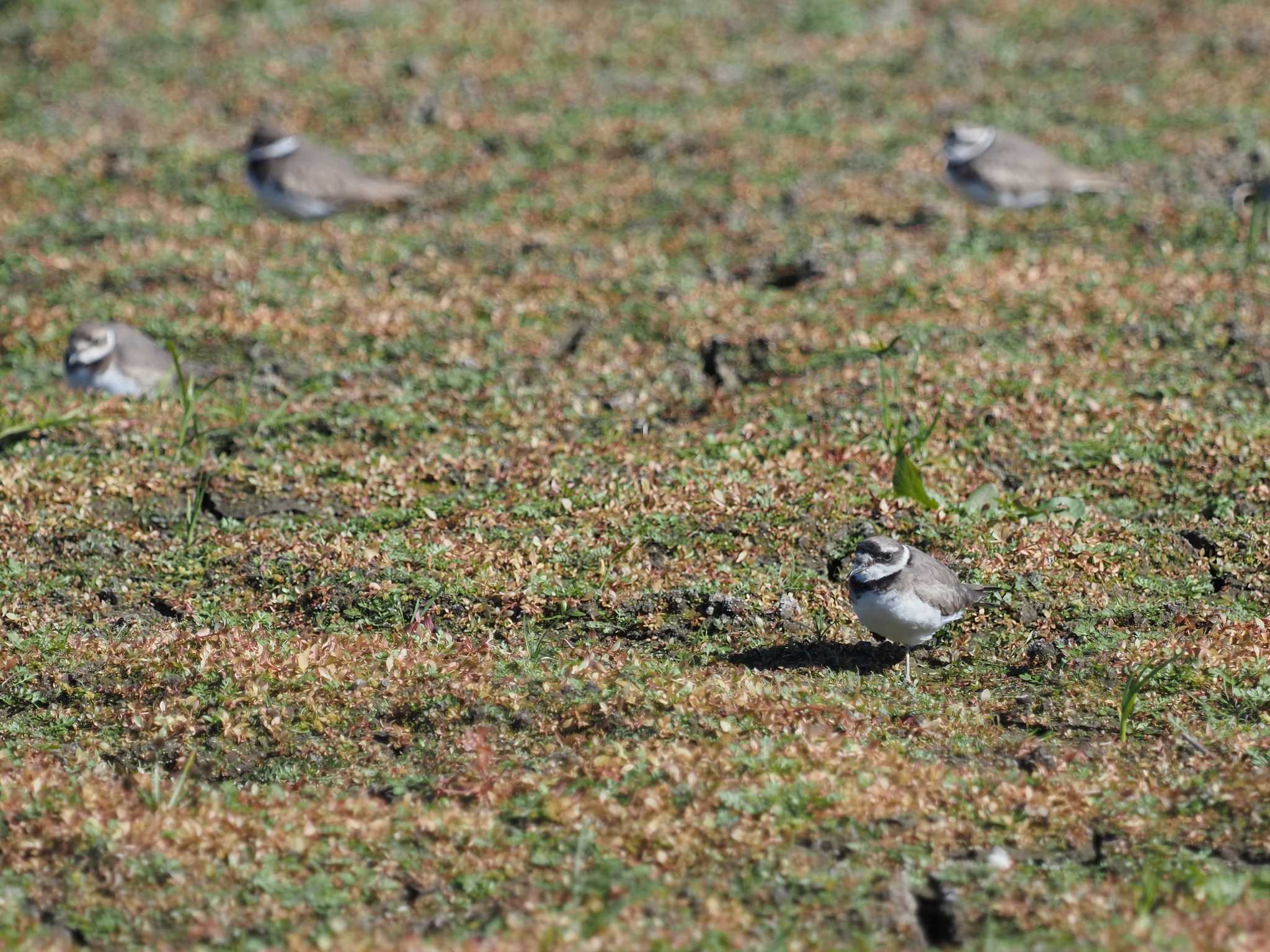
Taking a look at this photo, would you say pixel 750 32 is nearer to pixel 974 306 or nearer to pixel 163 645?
pixel 974 306

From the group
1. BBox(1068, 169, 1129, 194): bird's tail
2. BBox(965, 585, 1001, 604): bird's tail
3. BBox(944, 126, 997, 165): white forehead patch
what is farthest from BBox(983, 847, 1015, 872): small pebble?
BBox(1068, 169, 1129, 194): bird's tail

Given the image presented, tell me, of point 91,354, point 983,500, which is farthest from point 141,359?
point 983,500

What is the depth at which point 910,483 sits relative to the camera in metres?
10.6

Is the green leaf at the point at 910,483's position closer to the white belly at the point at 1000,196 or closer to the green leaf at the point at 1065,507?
the green leaf at the point at 1065,507

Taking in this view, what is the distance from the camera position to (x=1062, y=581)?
9883 millimetres

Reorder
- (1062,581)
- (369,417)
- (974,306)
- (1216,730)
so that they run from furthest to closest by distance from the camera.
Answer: (974,306), (369,417), (1062,581), (1216,730)

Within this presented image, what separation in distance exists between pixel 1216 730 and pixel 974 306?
21.6 ft

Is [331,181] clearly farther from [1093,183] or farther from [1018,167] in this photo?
[1093,183]

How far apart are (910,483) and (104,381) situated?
6.81 metres

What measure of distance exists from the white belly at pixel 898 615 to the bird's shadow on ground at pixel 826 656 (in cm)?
41

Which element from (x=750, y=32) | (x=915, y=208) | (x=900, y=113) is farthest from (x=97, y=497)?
(x=750, y=32)

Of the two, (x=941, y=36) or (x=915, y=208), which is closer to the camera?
(x=915, y=208)

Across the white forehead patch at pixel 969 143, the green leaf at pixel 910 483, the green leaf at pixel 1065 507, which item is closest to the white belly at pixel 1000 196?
the white forehead patch at pixel 969 143

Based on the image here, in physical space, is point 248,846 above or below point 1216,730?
above
